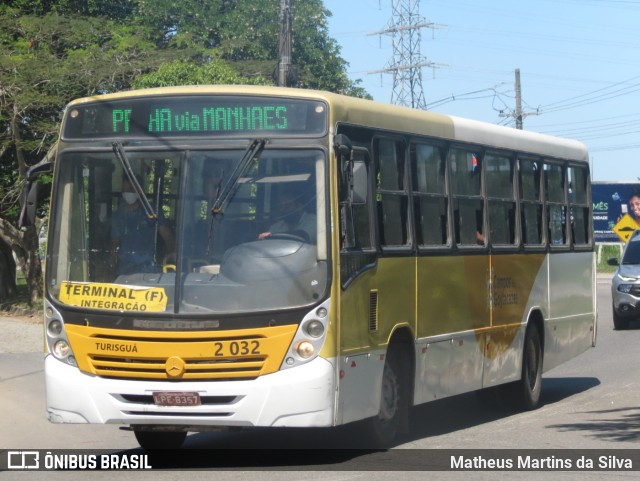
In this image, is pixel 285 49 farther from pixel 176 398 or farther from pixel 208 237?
pixel 176 398

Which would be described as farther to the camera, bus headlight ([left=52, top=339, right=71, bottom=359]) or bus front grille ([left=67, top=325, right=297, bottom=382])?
bus headlight ([left=52, top=339, right=71, bottom=359])

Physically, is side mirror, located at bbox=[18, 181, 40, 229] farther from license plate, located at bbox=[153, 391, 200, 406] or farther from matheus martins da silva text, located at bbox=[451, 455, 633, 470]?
matheus martins da silva text, located at bbox=[451, 455, 633, 470]

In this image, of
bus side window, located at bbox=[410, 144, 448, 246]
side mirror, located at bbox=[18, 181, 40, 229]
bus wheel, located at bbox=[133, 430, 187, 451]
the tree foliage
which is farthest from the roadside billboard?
side mirror, located at bbox=[18, 181, 40, 229]

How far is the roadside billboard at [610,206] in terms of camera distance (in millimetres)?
61875

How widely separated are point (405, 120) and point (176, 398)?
354 centimetres

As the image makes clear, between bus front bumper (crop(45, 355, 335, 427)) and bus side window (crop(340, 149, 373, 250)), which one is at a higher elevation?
bus side window (crop(340, 149, 373, 250))

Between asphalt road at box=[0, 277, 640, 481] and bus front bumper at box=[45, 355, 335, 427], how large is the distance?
397mm

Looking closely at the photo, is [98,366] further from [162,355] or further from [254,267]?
[254,267]

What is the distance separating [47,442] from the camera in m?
11.8

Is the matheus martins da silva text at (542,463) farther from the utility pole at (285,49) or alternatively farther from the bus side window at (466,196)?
the utility pole at (285,49)

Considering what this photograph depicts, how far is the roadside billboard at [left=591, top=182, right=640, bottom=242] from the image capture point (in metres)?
61.9

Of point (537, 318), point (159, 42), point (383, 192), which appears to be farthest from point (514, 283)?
point (159, 42)

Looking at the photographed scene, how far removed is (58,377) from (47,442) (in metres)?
2.45

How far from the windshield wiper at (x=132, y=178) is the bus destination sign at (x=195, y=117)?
138mm
